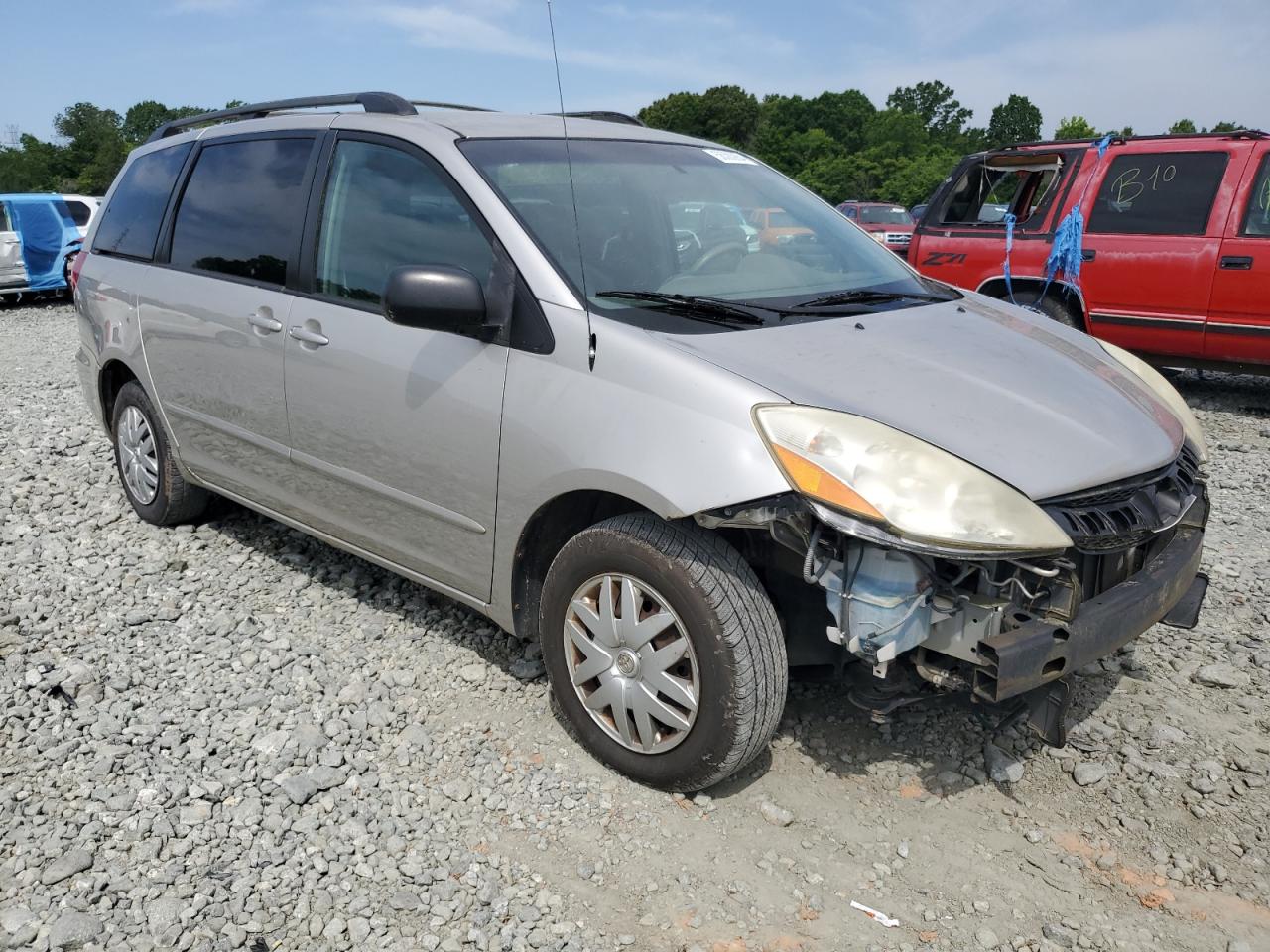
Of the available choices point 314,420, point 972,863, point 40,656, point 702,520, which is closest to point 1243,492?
point 972,863

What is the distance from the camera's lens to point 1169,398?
11.6ft

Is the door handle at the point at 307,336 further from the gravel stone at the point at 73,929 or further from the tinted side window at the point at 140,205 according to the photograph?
the gravel stone at the point at 73,929

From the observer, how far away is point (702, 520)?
261cm

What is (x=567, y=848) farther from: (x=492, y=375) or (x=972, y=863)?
(x=492, y=375)

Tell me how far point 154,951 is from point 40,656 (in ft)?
5.80

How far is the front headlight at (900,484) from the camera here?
2.39 meters

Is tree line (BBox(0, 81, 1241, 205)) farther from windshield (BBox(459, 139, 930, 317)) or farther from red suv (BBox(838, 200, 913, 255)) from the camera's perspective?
windshield (BBox(459, 139, 930, 317))

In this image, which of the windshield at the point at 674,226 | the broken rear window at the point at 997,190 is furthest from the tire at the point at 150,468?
the broken rear window at the point at 997,190

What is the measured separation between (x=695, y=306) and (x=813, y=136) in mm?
85304

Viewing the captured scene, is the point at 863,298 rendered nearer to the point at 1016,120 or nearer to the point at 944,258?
the point at 944,258

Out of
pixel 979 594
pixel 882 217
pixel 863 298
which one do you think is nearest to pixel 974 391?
pixel 979 594

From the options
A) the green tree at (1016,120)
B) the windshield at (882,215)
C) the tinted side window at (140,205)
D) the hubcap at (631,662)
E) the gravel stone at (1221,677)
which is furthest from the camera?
the green tree at (1016,120)

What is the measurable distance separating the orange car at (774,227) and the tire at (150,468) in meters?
2.81

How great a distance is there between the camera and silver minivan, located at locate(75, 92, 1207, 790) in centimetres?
251
